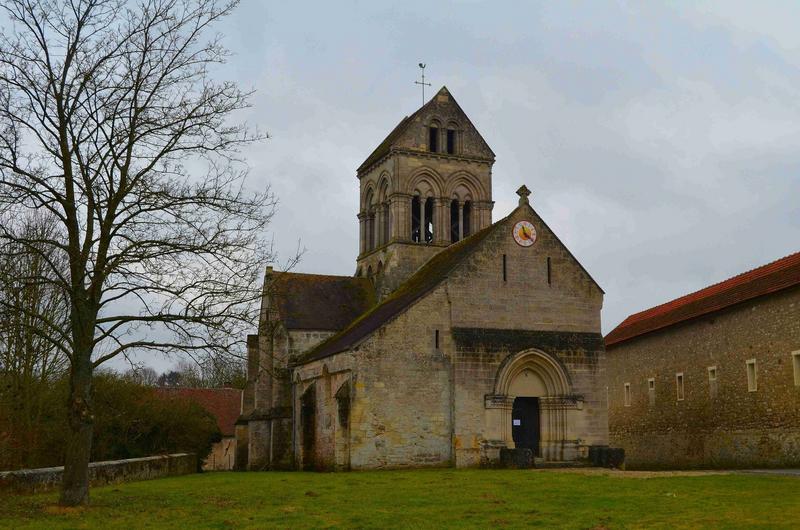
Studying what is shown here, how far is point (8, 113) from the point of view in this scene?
674 inches

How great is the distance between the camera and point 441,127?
1636 inches

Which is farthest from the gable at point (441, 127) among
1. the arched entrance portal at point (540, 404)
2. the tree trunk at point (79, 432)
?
A: the tree trunk at point (79, 432)

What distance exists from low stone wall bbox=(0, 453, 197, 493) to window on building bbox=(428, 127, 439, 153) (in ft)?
56.6

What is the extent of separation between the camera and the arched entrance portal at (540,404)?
3105 centimetres

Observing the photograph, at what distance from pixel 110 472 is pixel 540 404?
14.6 m

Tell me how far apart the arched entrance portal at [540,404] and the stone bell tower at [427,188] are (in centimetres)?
984

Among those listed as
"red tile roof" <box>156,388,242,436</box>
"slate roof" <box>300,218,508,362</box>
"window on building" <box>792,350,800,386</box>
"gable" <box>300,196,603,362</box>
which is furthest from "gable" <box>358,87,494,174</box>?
"red tile roof" <box>156,388,242,436</box>

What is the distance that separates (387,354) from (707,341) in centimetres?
1413

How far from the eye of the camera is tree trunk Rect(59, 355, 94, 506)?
56.3 feet

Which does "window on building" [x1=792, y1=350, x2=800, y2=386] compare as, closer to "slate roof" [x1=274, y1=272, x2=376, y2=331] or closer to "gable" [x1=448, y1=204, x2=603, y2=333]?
"gable" [x1=448, y1=204, x2=603, y2=333]

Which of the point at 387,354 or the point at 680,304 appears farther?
the point at 680,304

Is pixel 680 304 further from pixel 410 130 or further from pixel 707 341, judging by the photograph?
pixel 410 130

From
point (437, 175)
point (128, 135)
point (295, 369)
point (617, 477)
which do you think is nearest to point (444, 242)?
point (437, 175)

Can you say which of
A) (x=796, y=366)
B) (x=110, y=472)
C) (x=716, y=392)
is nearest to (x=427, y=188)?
(x=716, y=392)
